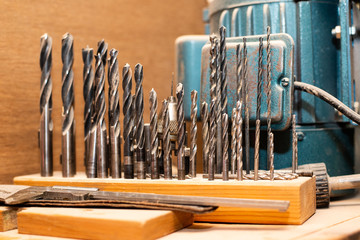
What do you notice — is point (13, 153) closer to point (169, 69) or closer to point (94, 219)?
point (94, 219)

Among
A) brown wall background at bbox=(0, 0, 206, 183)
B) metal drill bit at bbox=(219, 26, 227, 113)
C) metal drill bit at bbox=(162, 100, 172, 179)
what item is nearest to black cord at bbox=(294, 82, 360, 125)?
metal drill bit at bbox=(219, 26, 227, 113)

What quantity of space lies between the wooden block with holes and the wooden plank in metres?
0.05

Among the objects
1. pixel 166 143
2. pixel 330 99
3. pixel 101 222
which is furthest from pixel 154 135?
pixel 330 99

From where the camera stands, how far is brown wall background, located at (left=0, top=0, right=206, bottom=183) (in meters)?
1.05

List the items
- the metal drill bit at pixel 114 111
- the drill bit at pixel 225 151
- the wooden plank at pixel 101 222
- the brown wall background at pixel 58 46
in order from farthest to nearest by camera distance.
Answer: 1. the brown wall background at pixel 58 46
2. the metal drill bit at pixel 114 111
3. the drill bit at pixel 225 151
4. the wooden plank at pixel 101 222

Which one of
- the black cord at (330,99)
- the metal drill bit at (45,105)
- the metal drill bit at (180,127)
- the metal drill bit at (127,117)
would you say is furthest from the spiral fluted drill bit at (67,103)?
the black cord at (330,99)

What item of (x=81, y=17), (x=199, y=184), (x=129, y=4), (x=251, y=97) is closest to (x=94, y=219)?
(x=199, y=184)

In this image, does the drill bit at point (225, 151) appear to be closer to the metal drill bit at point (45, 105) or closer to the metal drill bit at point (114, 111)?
the metal drill bit at point (114, 111)

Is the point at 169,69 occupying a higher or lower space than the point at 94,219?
higher

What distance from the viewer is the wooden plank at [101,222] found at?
0.64 meters

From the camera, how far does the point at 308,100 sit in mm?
993

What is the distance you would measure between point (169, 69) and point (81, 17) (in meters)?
0.36

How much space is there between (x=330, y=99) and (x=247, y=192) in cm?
28

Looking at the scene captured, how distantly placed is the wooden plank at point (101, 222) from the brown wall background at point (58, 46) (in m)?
0.36
